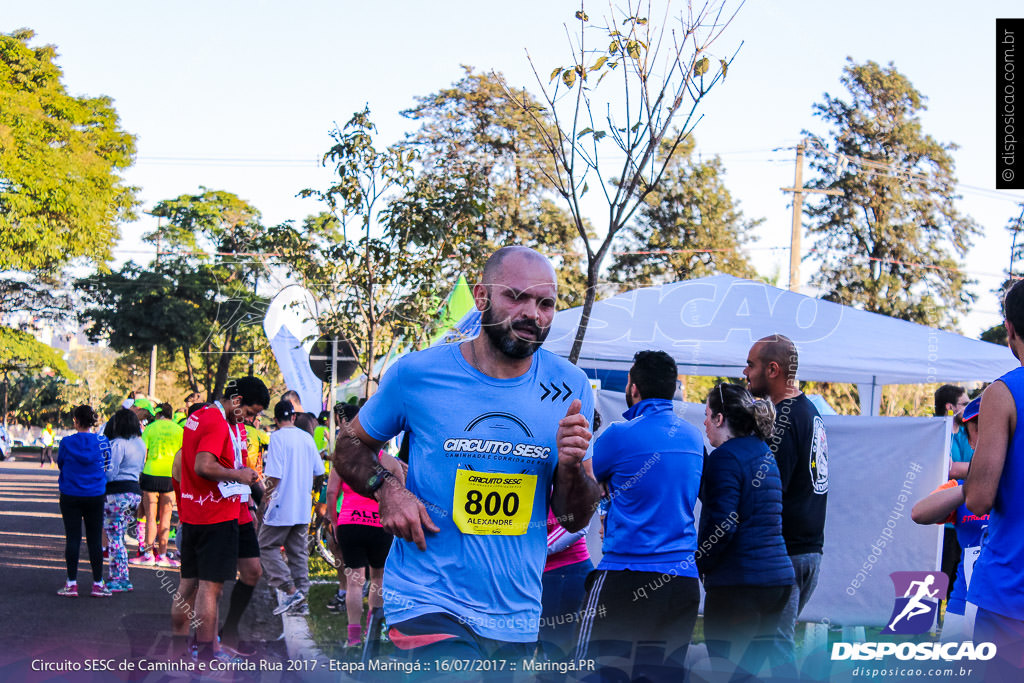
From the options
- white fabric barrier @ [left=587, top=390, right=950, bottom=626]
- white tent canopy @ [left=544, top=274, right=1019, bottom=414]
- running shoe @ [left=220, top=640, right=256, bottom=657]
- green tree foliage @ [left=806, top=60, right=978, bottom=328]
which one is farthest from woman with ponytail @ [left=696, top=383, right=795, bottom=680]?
green tree foliage @ [left=806, top=60, right=978, bottom=328]

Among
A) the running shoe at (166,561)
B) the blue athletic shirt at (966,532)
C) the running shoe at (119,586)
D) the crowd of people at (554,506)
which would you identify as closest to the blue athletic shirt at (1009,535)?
the crowd of people at (554,506)

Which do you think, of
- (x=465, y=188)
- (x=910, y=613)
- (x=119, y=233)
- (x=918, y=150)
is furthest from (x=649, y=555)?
(x=119, y=233)

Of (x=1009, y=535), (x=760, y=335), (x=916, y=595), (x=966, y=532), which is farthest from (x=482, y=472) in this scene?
(x=760, y=335)

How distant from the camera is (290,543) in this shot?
28.5 ft

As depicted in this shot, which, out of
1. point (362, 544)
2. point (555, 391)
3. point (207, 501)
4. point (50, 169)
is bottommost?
point (362, 544)

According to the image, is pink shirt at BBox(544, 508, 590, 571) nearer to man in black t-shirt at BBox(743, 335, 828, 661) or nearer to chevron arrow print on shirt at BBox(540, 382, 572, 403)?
man in black t-shirt at BBox(743, 335, 828, 661)

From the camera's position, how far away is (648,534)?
470 centimetres

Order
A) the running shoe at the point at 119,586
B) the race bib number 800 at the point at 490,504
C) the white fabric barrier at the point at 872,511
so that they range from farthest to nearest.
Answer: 1. the running shoe at the point at 119,586
2. the white fabric barrier at the point at 872,511
3. the race bib number 800 at the point at 490,504

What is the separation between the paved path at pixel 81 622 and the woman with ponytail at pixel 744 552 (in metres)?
2.99

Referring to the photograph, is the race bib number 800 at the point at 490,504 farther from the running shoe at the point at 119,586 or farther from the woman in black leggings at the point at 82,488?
the running shoe at the point at 119,586

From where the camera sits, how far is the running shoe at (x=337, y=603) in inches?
364

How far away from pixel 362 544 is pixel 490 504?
15.2 feet

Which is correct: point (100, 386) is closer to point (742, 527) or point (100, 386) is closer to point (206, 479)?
point (206, 479)

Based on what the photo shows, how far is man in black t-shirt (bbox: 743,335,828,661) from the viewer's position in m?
5.28
